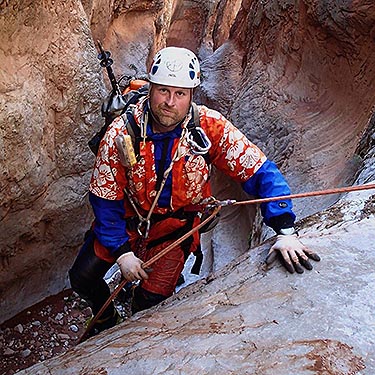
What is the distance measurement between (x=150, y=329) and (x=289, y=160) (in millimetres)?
3745

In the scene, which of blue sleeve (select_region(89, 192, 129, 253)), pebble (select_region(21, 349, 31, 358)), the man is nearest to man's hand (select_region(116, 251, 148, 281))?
the man

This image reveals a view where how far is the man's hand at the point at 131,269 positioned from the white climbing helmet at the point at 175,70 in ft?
3.29

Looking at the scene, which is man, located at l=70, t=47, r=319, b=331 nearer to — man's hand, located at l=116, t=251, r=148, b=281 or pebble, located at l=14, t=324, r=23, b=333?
man's hand, located at l=116, t=251, r=148, b=281

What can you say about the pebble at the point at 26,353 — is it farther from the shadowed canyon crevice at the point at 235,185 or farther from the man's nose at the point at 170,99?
the man's nose at the point at 170,99

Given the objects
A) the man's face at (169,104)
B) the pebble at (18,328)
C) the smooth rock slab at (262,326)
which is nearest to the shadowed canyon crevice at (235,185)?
the smooth rock slab at (262,326)

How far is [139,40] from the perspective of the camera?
10203 millimetres

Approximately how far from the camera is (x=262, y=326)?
6.87ft

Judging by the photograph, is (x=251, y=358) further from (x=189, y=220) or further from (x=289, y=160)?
(x=289, y=160)

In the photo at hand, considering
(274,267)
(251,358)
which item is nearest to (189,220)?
(274,267)

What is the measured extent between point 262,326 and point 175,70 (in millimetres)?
1487

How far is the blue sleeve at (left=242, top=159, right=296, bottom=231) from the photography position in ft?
8.92

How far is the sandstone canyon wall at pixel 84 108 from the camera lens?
4.19 m

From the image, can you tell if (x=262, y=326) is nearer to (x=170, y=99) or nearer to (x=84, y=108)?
(x=170, y=99)

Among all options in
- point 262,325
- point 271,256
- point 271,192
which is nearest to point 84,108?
point 271,192
